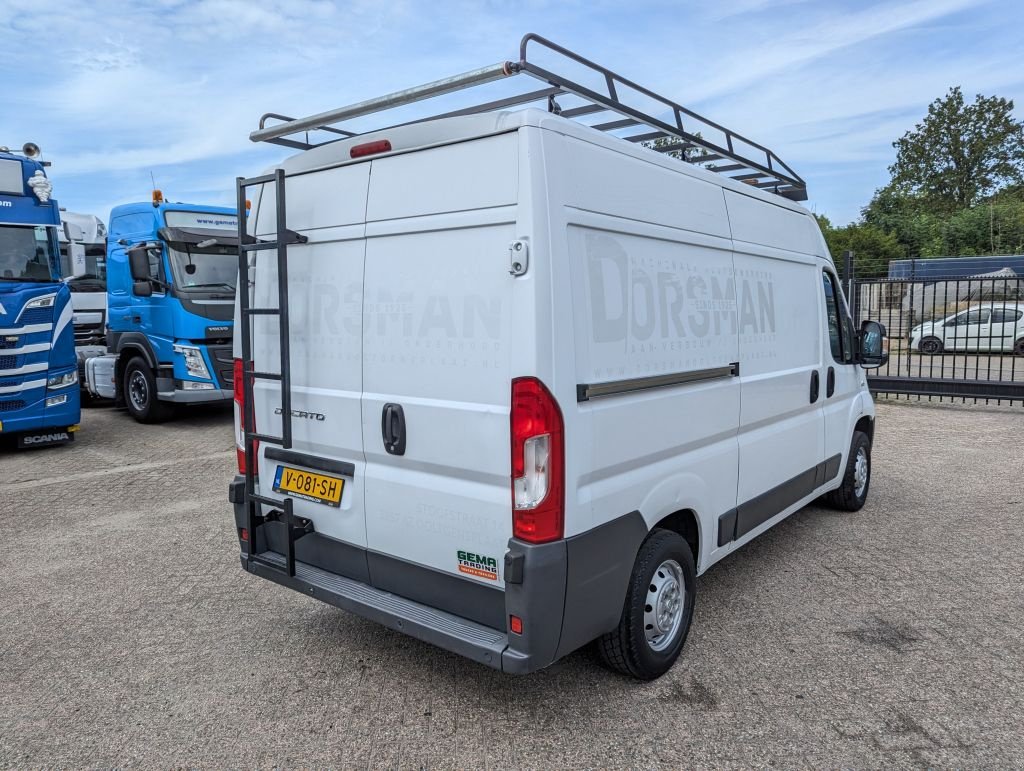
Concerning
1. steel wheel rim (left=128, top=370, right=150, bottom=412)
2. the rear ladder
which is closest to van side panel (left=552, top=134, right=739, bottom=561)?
the rear ladder

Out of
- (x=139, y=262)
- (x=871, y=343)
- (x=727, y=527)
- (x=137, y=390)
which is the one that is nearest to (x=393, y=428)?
(x=727, y=527)

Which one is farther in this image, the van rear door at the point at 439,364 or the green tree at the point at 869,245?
the green tree at the point at 869,245

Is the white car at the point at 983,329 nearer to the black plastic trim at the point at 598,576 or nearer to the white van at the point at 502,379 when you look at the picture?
the white van at the point at 502,379

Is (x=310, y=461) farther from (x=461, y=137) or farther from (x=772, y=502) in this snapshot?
(x=772, y=502)

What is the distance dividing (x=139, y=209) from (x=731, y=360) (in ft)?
30.9

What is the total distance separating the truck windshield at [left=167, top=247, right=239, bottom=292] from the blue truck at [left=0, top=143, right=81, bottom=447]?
1.40 metres

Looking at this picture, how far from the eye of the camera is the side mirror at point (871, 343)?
18.4ft

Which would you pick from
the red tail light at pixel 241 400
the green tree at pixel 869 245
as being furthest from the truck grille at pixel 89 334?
the green tree at pixel 869 245

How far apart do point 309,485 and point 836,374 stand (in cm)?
372

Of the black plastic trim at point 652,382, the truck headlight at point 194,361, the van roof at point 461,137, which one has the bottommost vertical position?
the truck headlight at point 194,361

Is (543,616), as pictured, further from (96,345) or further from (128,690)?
(96,345)

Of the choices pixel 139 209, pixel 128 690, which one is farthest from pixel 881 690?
pixel 139 209

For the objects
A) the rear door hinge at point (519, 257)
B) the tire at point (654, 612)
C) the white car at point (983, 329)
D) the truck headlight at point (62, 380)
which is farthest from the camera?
the white car at point (983, 329)

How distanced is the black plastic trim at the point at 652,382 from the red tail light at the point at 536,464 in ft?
0.64
